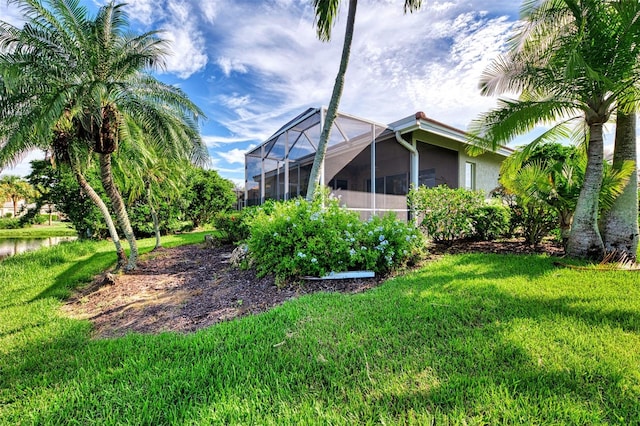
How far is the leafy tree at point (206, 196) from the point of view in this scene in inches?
592

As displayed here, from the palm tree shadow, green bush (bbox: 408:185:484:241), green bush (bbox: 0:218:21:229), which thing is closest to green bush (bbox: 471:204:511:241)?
green bush (bbox: 408:185:484:241)

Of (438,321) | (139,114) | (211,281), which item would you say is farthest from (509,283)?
(139,114)

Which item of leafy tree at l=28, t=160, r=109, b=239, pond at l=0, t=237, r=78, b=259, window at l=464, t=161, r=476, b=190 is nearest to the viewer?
leafy tree at l=28, t=160, r=109, b=239

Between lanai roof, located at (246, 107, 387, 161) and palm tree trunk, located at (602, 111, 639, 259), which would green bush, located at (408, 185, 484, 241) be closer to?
palm tree trunk, located at (602, 111, 639, 259)

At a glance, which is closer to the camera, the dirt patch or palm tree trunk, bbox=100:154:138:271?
the dirt patch

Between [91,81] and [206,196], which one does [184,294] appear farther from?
[206,196]

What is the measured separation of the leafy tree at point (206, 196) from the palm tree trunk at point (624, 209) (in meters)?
16.0

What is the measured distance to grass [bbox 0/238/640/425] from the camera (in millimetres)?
1686

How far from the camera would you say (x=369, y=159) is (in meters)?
8.94

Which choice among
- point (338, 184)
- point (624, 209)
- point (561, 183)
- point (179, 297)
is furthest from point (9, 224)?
point (624, 209)

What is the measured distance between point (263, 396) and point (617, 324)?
137 inches

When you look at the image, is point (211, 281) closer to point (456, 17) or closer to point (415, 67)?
point (415, 67)

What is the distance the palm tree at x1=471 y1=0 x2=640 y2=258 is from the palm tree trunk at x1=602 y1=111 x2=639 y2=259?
44 cm

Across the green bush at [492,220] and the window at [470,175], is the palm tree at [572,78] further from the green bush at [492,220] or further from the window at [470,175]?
the window at [470,175]
